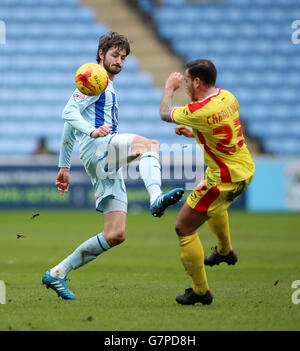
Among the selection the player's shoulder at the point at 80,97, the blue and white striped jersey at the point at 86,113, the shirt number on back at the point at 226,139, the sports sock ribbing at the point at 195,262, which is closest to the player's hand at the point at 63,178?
the blue and white striped jersey at the point at 86,113

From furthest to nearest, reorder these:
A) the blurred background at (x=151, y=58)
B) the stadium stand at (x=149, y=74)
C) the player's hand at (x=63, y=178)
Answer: the stadium stand at (x=149, y=74), the blurred background at (x=151, y=58), the player's hand at (x=63, y=178)

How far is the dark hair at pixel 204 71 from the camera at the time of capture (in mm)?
5469

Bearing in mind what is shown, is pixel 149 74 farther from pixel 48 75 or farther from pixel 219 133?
pixel 219 133

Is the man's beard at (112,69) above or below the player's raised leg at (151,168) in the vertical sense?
above

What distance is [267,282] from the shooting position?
6.92 meters

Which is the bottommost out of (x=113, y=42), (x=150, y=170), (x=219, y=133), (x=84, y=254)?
(x=84, y=254)

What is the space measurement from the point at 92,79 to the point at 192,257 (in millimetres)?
1633

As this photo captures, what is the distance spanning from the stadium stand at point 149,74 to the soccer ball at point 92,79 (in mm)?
13515

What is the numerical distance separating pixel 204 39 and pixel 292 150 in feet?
15.1

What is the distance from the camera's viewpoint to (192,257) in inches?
219

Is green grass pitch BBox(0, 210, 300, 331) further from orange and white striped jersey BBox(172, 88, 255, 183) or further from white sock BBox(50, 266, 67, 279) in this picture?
orange and white striped jersey BBox(172, 88, 255, 183)

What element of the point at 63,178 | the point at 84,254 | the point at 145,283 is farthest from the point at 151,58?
the point at 84,254

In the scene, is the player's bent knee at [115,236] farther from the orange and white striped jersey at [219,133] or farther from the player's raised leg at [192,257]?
the orange and white striped jersey at [219,133]

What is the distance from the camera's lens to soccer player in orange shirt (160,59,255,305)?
18.0 feet
